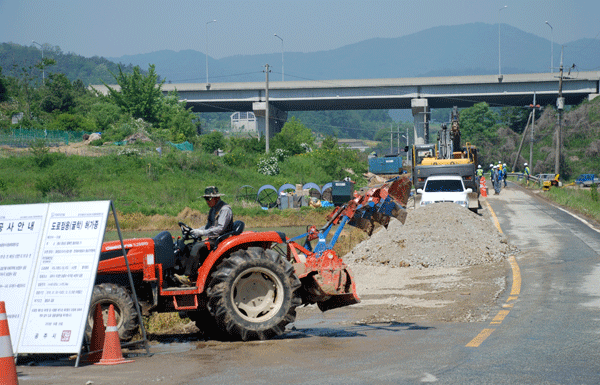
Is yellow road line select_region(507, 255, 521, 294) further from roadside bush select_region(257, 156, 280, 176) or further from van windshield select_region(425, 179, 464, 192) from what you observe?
roadside bush select_region(257, 156, 280, 176)

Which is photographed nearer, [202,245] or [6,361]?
[6,361]

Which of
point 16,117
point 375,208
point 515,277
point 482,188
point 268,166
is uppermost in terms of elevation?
point 16,117

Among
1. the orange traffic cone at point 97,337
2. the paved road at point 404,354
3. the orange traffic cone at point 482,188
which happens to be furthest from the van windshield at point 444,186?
the orange traffic cone at point 97,337

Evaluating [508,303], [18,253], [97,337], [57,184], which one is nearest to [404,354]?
[97,337]

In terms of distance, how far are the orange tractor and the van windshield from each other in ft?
69.8

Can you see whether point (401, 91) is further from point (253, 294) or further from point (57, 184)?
point (253, 294)

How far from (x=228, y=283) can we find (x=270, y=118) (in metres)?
79.0

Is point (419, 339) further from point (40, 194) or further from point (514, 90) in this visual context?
point (514, 90)

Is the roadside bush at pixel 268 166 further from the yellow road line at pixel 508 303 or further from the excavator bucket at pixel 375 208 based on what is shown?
the excavator bucket at pixel 375 208

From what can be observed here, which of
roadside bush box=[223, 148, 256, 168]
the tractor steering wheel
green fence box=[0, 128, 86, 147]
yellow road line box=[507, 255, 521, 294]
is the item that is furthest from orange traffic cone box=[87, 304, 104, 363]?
roadside bush box=[223, 148, 256, 168]

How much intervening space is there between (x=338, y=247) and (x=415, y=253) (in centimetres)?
702

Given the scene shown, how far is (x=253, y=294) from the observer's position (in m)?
9.13

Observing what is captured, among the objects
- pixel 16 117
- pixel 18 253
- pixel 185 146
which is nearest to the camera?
pixel 18 253

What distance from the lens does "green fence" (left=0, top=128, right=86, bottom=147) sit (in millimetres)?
59469
